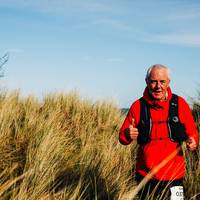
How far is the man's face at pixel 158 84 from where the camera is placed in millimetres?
3260

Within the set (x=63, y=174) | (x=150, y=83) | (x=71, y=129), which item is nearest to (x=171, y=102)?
(x=150, y=83)

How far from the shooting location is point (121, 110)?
10.5 m

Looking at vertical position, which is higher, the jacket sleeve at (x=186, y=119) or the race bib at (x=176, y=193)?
the jacket sleeve at (x=186, y=119)

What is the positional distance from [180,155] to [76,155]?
231cm

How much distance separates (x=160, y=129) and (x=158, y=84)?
0.41 metres

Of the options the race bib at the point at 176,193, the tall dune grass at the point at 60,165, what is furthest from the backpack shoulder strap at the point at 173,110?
the tall dune grass at the point at 60,165

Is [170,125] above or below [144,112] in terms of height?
below

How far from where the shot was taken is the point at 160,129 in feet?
10.6

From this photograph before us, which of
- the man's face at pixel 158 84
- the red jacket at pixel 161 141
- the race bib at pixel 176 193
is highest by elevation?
the man's face at pixel 158 84

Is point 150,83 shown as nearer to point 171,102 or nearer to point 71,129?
point 171,102

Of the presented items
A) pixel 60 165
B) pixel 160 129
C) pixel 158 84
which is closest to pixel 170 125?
pixel 160 129

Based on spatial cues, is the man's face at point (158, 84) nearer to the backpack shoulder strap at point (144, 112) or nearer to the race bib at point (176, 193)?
the backpack shoulder strap at point (144, 112)

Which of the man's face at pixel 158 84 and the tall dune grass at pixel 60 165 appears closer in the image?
the man's face at pixel 158 84

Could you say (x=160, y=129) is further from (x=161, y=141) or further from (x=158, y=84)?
(x=158, y=84)
